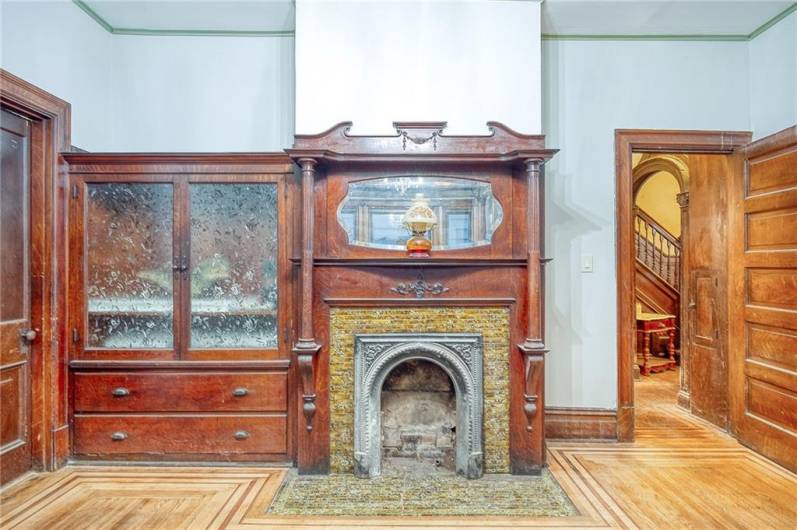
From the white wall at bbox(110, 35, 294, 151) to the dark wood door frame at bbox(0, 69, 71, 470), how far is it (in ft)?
1.60

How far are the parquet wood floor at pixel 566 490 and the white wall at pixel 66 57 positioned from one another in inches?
80.9

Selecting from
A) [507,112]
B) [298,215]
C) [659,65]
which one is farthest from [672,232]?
[298,215]

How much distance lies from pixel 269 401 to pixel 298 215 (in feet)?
3.73

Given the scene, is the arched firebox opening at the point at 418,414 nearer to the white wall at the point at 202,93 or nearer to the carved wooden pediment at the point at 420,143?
the carved wooden pediment at the point at 420,143

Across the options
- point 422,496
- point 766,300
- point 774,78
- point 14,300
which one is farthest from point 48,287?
point 774,78

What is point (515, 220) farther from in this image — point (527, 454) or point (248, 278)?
point (248, 278)

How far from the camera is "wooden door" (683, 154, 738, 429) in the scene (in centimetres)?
308

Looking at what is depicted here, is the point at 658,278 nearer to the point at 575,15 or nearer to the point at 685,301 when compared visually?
the point at 685,301

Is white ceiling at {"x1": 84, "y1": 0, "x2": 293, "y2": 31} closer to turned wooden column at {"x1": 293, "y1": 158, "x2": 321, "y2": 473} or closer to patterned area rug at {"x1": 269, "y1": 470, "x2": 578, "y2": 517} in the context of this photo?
turned wooden column at {"x1": 293, "y1": 158, "x2": 321, "y2": 473}

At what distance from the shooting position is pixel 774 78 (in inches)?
108

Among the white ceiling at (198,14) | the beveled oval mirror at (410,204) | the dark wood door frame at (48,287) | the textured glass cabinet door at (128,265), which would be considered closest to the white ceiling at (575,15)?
the white ceiling at (198,14)

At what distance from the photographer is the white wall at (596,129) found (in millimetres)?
2932

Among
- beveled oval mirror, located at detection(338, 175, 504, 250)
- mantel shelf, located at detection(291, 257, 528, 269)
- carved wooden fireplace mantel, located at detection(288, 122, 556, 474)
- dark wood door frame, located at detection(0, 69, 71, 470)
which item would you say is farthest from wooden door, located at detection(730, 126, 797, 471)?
dark wood door frame, located at detection(0, 69, 71, 470)

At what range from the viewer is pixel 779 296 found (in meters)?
2.58
